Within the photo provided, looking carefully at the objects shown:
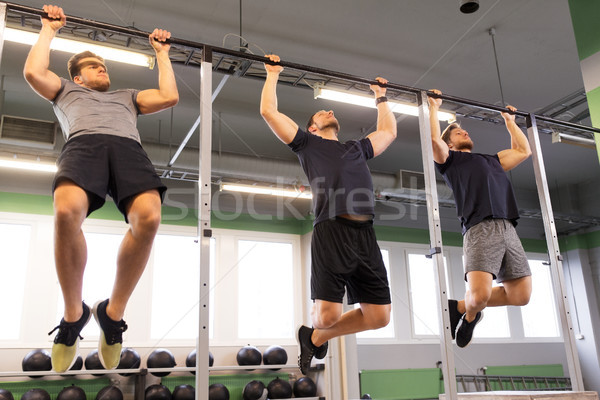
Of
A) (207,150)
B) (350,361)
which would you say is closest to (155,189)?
(207,150)

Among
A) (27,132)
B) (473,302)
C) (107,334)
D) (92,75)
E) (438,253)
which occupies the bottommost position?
(107,334)

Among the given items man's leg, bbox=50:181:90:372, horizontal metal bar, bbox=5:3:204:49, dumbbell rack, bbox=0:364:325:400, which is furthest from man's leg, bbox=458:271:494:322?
dumbbell rack, bbox=0:364:325:400

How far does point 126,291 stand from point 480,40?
16.1ft

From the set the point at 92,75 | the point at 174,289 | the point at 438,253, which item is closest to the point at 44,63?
the point at 92,75

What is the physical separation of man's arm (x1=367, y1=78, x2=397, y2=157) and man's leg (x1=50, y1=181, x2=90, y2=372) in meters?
1.87

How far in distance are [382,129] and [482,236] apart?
39.2 inches

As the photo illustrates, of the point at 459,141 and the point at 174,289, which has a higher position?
the point at 459,141

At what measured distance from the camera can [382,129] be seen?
3.61 m

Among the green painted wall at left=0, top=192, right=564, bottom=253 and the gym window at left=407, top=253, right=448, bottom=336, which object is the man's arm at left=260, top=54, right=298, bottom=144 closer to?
the green painted wall at left=0, top=192, right=564, bottom=253

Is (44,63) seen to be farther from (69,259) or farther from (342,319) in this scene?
(342,319)

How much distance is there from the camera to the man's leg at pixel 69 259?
2.37m

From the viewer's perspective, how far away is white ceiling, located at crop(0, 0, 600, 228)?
5406 mm

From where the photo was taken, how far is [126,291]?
263cm

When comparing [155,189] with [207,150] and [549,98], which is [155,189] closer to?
[207,150]
